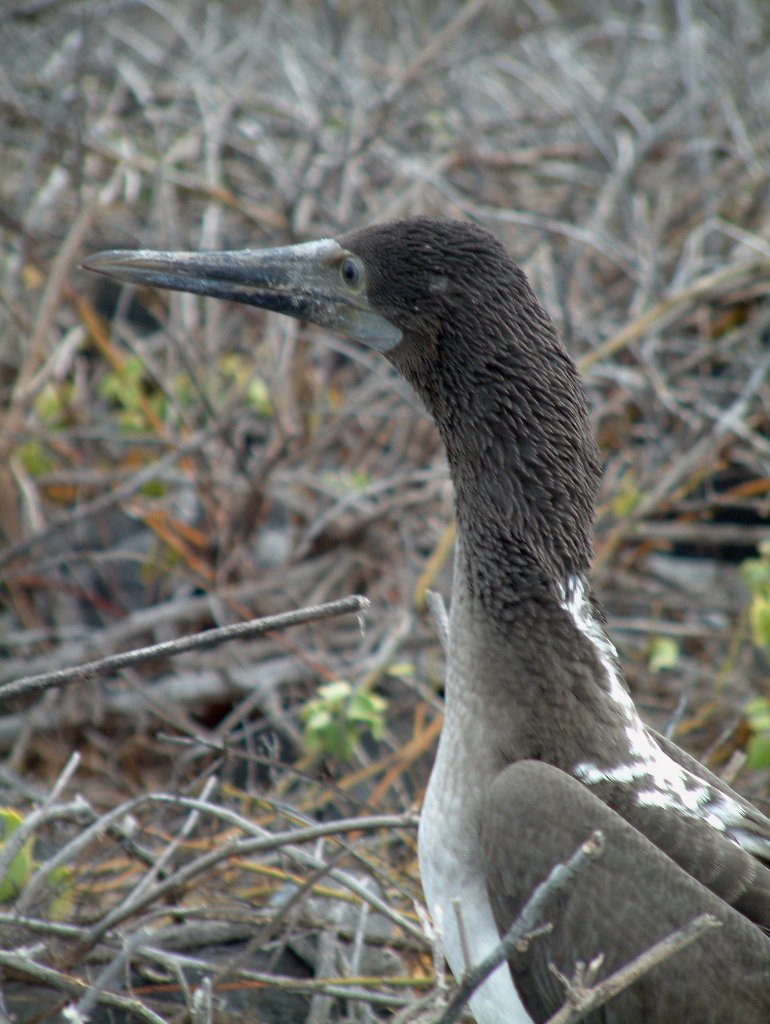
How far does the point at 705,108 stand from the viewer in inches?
198

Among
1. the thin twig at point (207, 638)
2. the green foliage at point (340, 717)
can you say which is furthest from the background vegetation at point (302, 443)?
the thin twig at point (207, 638)

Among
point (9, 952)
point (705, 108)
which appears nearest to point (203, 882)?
point (9, 952)

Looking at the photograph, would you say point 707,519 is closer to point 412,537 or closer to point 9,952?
point 412,537

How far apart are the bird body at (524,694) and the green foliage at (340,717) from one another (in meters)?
0.56

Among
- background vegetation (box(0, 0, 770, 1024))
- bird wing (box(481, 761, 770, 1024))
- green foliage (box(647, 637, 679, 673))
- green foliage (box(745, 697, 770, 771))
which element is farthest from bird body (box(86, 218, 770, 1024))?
green foliage (box(647, 637, 679, 673))

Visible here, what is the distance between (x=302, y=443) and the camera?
4070 mm

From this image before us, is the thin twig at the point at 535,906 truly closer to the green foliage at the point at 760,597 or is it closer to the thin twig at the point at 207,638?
the thin twig at the point at 207,638

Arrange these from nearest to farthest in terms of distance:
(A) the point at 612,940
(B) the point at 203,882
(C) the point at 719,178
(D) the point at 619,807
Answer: (A) the point at 612,940, (D) the point at 619,807, (B) the point at 203,882, (C) the point at 719,178

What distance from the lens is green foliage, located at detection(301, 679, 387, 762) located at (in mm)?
2785

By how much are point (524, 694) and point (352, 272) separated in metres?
0.87

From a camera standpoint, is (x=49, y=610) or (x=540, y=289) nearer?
(x=49, y=610)

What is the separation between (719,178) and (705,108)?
0.43 metres

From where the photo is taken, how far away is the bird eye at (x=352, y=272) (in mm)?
2387

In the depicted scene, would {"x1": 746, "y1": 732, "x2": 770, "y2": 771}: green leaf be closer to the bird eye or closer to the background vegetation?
the background vegetation
